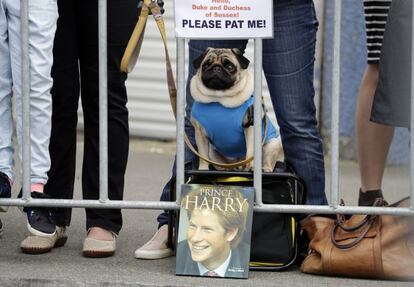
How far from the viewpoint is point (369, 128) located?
5.00 metres

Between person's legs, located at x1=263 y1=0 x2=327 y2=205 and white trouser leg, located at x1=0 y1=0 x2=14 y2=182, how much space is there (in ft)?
3.53

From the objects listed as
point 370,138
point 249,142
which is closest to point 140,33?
point 249,142

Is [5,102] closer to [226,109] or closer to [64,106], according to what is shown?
[64,106]

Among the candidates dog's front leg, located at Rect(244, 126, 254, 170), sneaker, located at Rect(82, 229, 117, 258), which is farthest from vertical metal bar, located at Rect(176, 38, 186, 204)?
sneaker, located at Rect(82, 229, 117, 258)

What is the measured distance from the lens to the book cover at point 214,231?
420cm

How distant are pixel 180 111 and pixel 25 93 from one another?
627 mm

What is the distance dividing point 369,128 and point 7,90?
1.67m

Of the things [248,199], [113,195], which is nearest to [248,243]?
[248,199]

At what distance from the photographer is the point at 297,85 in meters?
4.53

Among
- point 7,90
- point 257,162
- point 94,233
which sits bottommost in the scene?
point 94,233

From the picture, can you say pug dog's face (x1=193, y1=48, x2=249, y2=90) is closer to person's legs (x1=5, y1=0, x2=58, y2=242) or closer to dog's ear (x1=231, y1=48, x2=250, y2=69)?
dog's ear (x1=231, y1=48, x2=250, y2=69)

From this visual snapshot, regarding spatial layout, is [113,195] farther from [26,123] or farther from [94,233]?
[26,123]

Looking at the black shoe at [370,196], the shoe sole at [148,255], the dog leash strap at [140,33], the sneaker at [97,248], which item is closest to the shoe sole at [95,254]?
the sneaker at [97,248]

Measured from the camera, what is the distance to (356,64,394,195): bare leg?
16.4 ft
